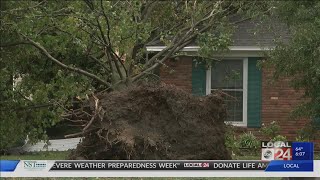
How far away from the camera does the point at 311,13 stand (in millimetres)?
11680

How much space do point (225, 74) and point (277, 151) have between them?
1010cm

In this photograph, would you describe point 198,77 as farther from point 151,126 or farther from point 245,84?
point 151,126

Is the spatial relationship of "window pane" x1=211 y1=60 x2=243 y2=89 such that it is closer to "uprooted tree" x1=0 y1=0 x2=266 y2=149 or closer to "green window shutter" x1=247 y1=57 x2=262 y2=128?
"green window shutter" x1=247 y1=57 x2=262 y2=128

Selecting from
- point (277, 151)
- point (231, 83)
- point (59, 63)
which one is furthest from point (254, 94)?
point (277, 151)

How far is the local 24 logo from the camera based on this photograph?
23.4 feet

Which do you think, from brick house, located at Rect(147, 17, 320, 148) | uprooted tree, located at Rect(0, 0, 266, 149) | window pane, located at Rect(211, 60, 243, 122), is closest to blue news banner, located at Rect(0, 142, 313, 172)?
uprooted tree, located at Rect(0, 0, 266, 149)

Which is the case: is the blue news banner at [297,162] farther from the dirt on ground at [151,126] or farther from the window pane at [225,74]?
the window pane at [225,74]

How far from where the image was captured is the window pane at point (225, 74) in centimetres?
1719

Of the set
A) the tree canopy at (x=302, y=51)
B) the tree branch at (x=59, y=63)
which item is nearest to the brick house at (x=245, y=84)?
the tree branch at (x=59, y=63)

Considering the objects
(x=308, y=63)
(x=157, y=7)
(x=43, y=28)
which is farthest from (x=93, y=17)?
(x=308, y=63)

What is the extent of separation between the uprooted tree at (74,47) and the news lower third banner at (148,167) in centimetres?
591

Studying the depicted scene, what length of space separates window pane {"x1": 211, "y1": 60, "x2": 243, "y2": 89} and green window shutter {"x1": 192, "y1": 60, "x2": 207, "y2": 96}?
27 centimetres

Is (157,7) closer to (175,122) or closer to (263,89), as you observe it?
(263,89)

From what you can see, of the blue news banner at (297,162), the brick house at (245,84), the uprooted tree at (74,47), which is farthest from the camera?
the brick house at (245,84)
